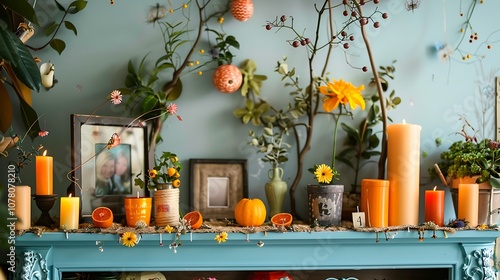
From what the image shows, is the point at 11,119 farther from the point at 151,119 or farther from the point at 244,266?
the point at 244,266

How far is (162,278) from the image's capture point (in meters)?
1.86

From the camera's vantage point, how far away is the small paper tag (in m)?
1.83

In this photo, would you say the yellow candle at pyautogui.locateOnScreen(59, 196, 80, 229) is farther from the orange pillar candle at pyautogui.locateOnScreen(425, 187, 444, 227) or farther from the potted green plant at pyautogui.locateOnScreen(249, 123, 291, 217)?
the orange pillar candle at pyautogui.locateOnScreen(425, 187, 444, 227)

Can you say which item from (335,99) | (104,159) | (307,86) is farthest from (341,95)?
(104,159)

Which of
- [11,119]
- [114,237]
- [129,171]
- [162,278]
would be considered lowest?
[162,278]

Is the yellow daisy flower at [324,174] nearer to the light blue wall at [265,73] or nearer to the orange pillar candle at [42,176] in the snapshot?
the light blue wall at [265,73]

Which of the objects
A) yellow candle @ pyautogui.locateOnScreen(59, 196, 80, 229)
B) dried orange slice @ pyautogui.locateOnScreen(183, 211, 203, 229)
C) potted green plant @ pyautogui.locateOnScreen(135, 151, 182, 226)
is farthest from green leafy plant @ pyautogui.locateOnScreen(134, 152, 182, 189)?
yellow candle @ pyautogui.locateOnScreen(59, 196, 80, 229)

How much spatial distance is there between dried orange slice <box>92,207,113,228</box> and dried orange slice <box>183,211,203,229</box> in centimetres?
24

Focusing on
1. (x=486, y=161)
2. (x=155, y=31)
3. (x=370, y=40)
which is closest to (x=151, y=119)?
(x=155, y=31)

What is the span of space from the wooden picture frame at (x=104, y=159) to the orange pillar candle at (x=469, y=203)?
104 centimetres

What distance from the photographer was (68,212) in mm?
1728

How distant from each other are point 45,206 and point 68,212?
10cm

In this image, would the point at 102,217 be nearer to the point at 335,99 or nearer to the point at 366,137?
the point at 335,99

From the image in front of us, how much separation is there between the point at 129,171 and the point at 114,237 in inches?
11.4
